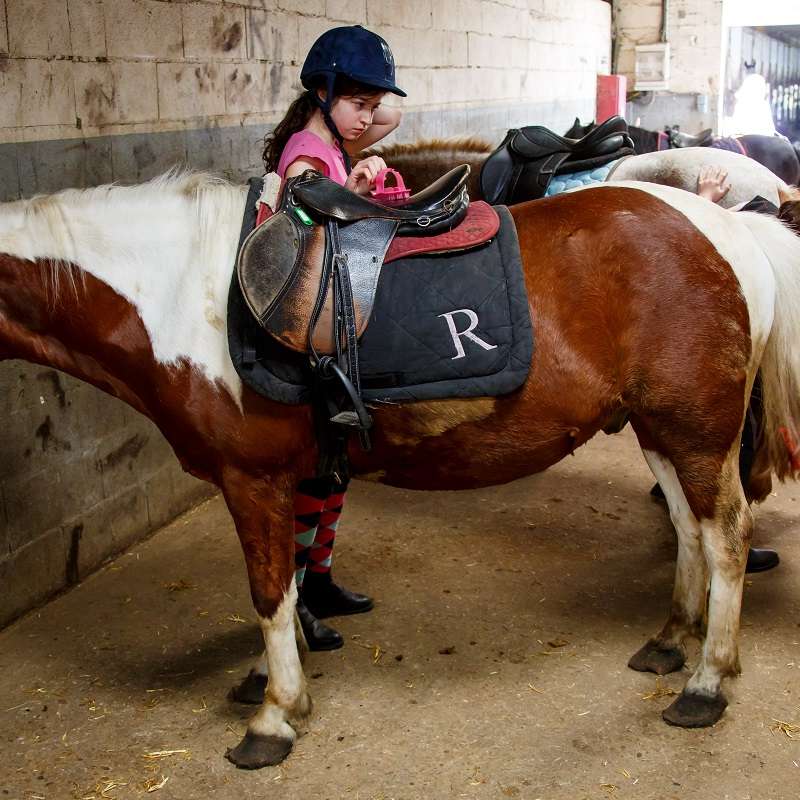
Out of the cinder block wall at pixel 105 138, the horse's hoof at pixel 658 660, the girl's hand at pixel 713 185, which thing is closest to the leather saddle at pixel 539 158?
the girl's hand at pixel 713 185

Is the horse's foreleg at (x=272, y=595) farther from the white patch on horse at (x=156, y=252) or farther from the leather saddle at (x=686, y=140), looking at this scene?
the leather saddle at (x=686, y=140)

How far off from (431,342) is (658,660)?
1206 mm

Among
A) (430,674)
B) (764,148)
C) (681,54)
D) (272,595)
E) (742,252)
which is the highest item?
(681,54)

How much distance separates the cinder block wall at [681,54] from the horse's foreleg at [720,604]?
Result: 9.33 metres

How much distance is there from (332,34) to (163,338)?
0.93 metres

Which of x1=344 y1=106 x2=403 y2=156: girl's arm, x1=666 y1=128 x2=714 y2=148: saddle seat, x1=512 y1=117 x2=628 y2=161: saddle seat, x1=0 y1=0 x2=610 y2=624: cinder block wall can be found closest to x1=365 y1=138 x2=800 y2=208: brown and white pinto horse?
x1=512 y1=117 x2=628 y2=161: saddle seat

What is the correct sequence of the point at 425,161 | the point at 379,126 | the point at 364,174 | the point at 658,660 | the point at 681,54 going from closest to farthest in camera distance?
1. the point at 364,174
2. the point at 658,660
3. the point at 379,126
4. the point at 425,161
5. the point at 681,54

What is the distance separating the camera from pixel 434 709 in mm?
2547

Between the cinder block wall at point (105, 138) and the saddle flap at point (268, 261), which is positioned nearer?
the saddle flap at point (268, 261)

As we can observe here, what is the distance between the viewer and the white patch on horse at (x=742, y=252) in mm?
2338

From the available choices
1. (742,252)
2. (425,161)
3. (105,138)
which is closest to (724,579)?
(742,252)

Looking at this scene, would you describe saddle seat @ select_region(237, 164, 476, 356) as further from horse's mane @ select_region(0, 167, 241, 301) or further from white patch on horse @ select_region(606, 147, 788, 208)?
white patch on horse @ select_region(606, 147, 788, 208)

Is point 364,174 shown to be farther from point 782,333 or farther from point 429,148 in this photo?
point 429,148

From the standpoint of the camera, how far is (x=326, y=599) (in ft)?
10.1
